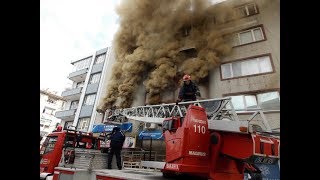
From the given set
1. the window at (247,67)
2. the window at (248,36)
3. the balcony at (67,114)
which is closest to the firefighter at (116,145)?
the window at (247,67)

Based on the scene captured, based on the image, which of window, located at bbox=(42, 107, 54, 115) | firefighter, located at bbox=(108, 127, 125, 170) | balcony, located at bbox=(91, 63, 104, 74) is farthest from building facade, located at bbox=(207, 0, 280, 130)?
window, located at bbox=(42, 107, 54, 115)

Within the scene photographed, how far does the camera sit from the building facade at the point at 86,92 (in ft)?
81.2

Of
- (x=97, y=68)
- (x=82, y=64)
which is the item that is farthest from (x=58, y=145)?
(x=82, y=64)

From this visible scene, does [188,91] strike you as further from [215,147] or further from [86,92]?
[86,92]

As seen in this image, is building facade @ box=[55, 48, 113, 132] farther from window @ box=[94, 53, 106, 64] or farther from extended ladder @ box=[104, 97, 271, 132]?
extended ladder @ box=[104, 97, 271, 132]

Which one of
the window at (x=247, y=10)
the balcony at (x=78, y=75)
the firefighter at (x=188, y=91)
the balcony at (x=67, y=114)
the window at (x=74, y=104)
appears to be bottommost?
the firefighter at (x=188, y=91)

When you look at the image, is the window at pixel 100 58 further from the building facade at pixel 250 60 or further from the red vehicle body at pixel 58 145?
the red vehicle body at pixel 58 145

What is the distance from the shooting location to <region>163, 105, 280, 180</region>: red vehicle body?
13.7ft

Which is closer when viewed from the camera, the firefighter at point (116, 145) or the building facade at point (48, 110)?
the firefighter at point (116, 145)

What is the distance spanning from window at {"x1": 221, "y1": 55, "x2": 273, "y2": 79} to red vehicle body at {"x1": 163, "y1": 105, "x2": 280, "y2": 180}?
9504 mm

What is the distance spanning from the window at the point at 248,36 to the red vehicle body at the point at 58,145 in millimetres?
9972

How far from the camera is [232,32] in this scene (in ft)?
48.7
